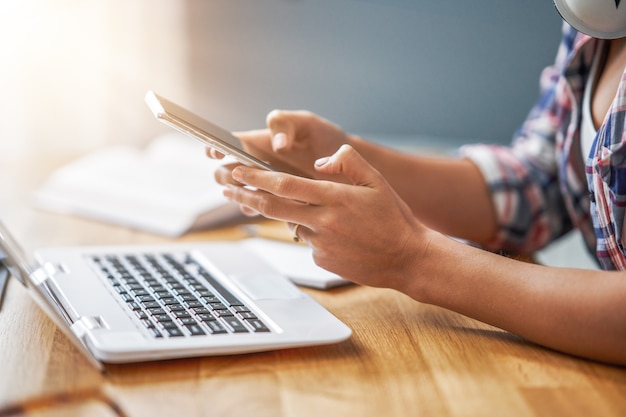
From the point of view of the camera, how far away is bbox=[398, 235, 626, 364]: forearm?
0.63 metres

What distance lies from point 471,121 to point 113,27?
0.83 metres

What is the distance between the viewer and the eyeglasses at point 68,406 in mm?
525

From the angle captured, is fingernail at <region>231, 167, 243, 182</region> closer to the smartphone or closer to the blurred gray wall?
the smartphone

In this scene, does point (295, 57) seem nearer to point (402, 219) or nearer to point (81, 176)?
point (81, 176)

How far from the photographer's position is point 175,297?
2.27 ft

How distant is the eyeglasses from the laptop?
3 centimetres

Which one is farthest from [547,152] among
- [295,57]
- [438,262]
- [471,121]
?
[295,57]

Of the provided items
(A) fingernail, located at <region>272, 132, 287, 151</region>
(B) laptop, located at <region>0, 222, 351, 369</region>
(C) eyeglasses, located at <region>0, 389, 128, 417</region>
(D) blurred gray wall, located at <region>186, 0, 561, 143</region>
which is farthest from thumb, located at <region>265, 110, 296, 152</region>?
(D) blurred gray wall, located at <region>186, 0, 561, 143</region>

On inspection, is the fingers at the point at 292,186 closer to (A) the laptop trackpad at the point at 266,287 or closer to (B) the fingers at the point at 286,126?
(A) the laptop trackpad at the point at 266,287

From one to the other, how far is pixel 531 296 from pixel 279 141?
371 millimetres

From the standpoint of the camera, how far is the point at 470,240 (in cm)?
107

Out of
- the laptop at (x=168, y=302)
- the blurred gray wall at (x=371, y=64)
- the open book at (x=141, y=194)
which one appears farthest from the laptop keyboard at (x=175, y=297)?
the blurred gray wall at (x=371, y=64)

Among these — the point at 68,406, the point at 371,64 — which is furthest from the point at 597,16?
the point at 371,64

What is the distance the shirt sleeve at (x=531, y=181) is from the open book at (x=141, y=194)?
38 cm
